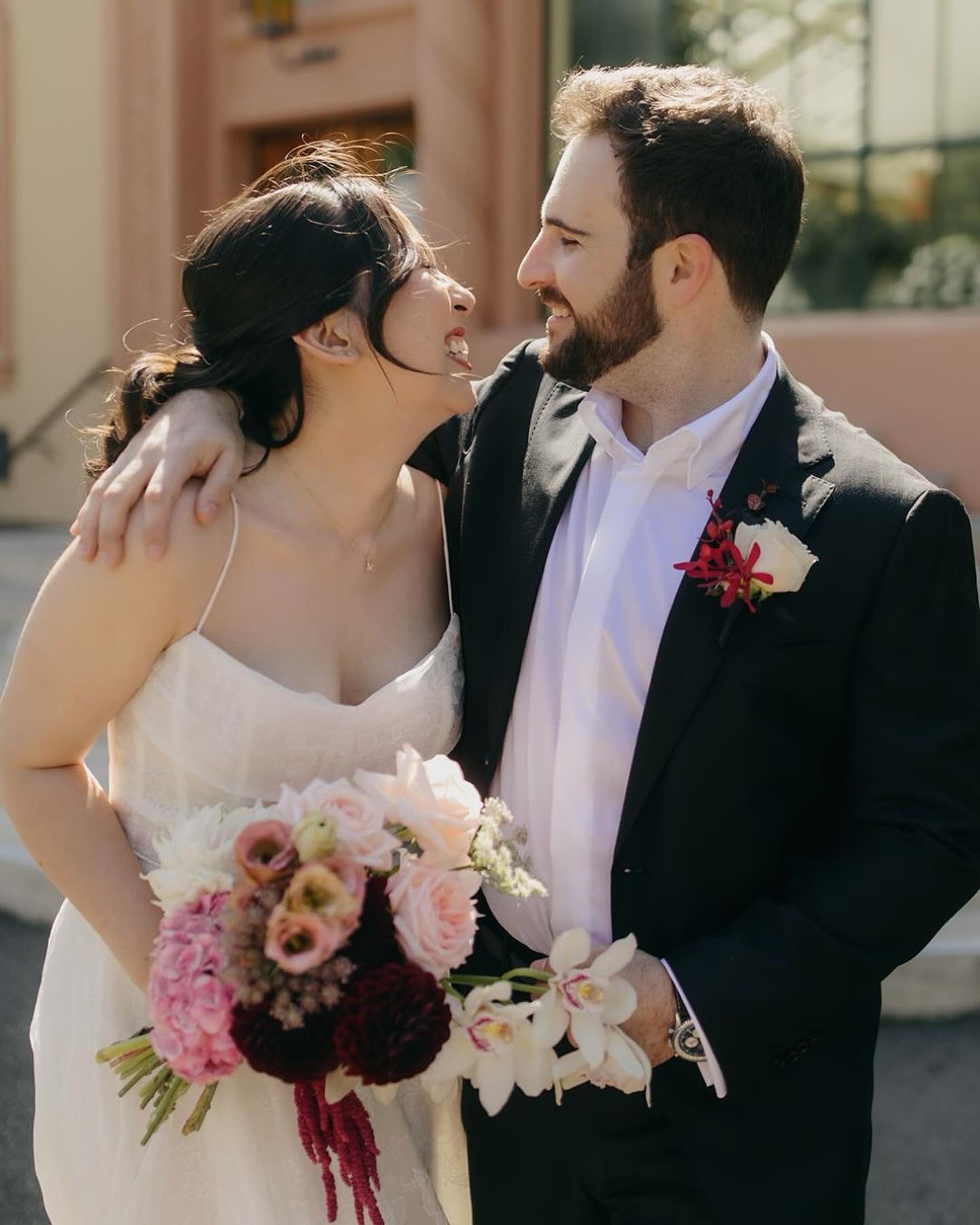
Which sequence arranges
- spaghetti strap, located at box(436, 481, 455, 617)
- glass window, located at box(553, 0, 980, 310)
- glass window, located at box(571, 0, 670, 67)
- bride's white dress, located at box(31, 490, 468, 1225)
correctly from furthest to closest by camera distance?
1. glass window, located at box(571, 0, 670, 67)
2. glass window, located at box(553, 0, 980, 310)
3. spaghetti strap, located at box(436, 481, 455, 617)
4. bride's white dress, located at box(31, 490, 468, 1225)

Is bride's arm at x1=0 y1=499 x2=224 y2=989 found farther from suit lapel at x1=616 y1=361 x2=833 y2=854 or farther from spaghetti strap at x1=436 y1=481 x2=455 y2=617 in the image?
suit lapel at x1=616 y1=361 x2=833 y2=854

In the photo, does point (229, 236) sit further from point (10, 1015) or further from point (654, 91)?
point (10, 1015)

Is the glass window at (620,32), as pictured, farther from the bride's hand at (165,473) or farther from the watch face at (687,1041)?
the watch face at (687,1041)

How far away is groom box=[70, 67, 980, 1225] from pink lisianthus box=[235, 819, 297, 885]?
2.25 ft

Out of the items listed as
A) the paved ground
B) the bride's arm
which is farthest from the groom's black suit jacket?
the paved ground

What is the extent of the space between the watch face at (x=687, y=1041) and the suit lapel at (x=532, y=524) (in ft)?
1.94

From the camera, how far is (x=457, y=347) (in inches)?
107

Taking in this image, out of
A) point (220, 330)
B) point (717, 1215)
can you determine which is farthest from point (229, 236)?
point (717, 1215)

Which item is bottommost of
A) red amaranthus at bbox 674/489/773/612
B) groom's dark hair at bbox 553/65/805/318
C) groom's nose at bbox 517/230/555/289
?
red amaranthus at bbox 674/489/773/612

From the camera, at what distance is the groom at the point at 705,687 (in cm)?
235

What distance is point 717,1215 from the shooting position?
2.42m

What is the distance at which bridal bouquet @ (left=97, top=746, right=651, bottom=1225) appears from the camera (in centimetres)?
186

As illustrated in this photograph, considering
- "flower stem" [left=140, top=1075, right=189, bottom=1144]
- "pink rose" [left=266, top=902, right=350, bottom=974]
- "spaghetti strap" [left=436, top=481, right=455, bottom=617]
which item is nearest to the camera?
"pink rose" [left=266, top=902, right=350, bottom=974]

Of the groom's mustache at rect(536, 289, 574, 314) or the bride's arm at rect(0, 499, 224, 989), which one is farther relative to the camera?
the groom's mustache at rect(536, 289, 574, 314)
